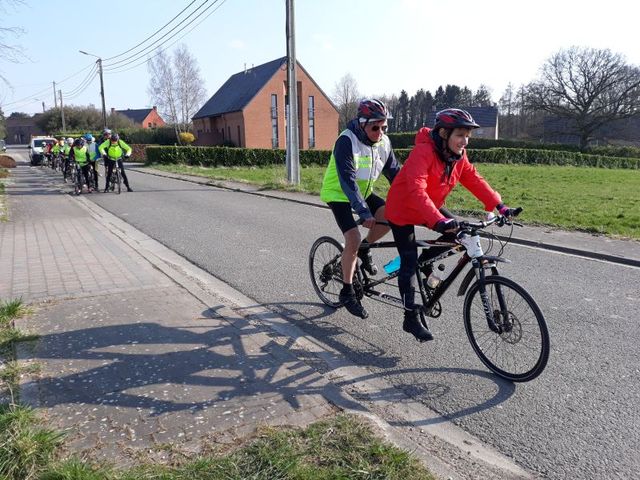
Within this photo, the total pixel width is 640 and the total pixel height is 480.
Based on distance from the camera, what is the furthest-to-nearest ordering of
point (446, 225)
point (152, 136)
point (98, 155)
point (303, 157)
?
point (152, 136) → point (303, 157) → point (98, 155) → point (446, 225)

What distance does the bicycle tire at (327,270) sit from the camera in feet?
17.3

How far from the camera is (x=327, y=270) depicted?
5391 millimetres

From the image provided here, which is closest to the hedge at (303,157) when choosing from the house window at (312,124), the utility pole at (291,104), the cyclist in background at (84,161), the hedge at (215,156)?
the hedge at (215,156)

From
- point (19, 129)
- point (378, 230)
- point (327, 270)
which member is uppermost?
point (19, 129)

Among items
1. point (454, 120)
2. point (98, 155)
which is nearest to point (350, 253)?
point (454, 120)

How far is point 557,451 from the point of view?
9.36ft

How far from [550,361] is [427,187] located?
169cm

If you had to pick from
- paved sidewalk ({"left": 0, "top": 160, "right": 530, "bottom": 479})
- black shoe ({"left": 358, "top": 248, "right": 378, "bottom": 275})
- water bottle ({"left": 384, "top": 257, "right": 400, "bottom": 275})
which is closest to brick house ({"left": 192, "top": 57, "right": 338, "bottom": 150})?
paved sidewalk ({"left": 0, "top": 160, "right": 530, "bottom": 479})

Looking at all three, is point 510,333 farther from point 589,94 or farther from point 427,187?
point 589,94

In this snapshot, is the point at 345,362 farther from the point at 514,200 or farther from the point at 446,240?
the point at 514,200

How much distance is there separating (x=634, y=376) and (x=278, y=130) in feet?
170

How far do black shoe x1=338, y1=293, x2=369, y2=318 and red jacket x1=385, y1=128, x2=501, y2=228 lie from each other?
3.38ft

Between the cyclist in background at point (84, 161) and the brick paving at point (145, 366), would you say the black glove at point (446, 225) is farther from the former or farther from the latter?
the cyclist in background at point (84, 161)

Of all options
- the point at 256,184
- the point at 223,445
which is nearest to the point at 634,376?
the point at 223,445
